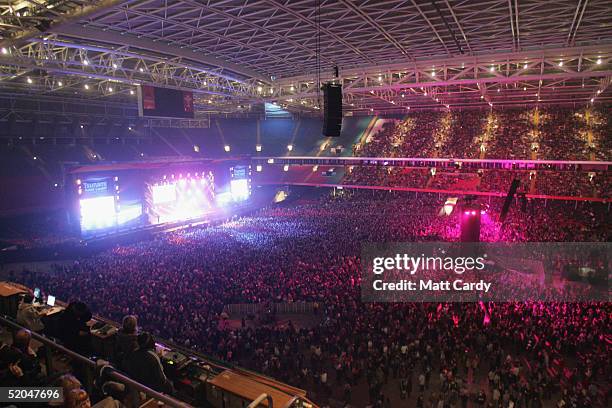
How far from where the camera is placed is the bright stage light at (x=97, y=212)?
72.9 feet

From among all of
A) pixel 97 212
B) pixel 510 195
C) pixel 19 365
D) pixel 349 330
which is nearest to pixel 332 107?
pixel 349 330

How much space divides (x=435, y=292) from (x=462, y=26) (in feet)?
32.2

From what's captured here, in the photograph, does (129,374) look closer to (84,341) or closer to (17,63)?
(84,341)

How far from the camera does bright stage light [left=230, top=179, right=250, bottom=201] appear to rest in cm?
3350

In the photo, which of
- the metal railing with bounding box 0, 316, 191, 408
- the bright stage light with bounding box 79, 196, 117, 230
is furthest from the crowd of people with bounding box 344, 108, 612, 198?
the metal railing with bounding box 0, 316, 191, 408

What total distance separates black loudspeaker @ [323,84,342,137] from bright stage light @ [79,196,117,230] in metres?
17.8

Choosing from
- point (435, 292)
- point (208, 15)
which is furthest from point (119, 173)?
point (435, 292)

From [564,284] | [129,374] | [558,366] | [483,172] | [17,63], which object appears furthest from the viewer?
[483,172]

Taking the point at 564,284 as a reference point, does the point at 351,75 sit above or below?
above

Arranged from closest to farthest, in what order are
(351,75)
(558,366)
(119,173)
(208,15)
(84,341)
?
(84,341)
(558,366)
(208,15)
(351,75)
(119,173)

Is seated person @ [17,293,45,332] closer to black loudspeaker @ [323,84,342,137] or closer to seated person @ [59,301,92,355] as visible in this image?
seated person @ [59,301,92,355]

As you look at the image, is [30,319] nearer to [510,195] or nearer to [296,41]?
[296,41]

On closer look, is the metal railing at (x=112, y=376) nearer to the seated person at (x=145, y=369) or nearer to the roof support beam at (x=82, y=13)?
the seated person at (x=145, y=369)

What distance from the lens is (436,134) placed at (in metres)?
36.8
